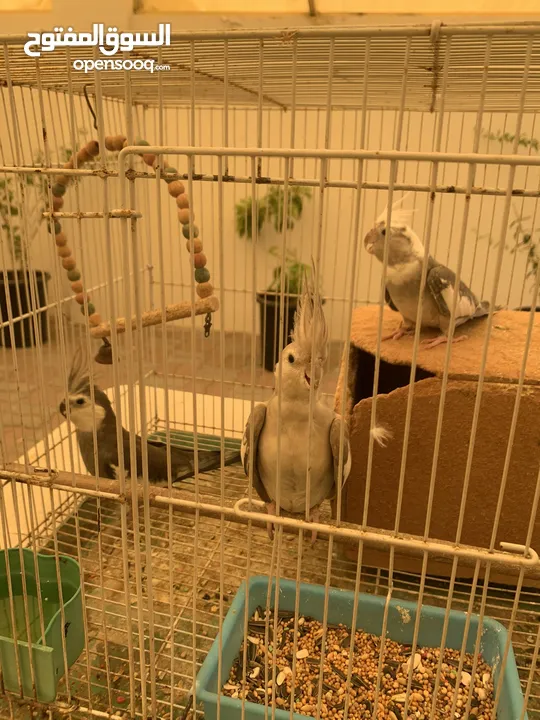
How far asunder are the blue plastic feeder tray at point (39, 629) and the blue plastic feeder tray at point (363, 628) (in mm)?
270

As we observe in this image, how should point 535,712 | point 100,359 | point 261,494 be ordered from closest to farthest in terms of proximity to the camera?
1. point 535,712
2. point 261,494
3. point 100,359

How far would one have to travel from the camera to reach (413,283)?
152 cm

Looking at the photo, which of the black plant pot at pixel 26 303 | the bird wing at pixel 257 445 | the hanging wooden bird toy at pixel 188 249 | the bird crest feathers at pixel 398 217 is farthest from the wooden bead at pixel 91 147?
the bird crest feathers at pixel 398 217

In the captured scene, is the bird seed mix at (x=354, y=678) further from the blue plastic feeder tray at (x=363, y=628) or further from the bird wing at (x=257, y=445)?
the bird wing at (x=257, y=445)

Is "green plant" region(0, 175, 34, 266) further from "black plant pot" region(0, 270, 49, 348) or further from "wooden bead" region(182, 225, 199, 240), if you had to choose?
"wooden bead" region(182, 225, 199, 240)

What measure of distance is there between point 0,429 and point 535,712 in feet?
3.69

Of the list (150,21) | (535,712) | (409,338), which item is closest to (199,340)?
(150,21)

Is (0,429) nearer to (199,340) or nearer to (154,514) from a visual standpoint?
(154,514)

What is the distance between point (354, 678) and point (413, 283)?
94cm

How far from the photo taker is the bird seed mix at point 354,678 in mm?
1052

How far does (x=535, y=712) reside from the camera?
1.12 metres

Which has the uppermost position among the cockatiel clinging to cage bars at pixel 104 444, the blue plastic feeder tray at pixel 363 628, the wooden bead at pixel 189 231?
the wooden bead at pixel 189 231

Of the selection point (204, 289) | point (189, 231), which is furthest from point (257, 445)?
point (189, 231)

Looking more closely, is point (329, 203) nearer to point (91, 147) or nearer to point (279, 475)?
point (91, 147)
